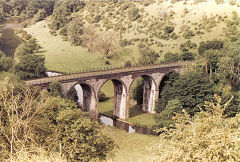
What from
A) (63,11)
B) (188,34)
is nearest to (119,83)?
(188,34)

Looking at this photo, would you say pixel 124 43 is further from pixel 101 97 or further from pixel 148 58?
pixel 101 97

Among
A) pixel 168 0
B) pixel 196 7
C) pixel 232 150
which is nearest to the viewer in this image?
pixel 232 150

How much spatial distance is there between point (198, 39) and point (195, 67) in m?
30.6

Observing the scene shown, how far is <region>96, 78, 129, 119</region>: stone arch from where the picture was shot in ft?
159

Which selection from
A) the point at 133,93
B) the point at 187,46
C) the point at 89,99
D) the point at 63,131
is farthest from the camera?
the point at 187,46

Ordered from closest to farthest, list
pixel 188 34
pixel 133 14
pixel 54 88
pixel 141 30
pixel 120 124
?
pixel 54 88
pixel 120 124
pixel 188 34
pixel 141 30
pixel 133 14

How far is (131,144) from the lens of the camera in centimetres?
3872

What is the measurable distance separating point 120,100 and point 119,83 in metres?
3.73

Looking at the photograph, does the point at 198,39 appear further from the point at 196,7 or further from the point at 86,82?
the point at 86,82

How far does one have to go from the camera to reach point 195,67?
5606 centimetres

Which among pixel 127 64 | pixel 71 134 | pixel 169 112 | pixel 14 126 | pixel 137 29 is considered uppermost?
pixel 137 29

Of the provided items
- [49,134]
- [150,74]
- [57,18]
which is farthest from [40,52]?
[49,134]

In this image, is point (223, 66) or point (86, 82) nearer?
point (86, 82)

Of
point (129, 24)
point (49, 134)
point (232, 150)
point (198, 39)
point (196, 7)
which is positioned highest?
point (196, 7)
